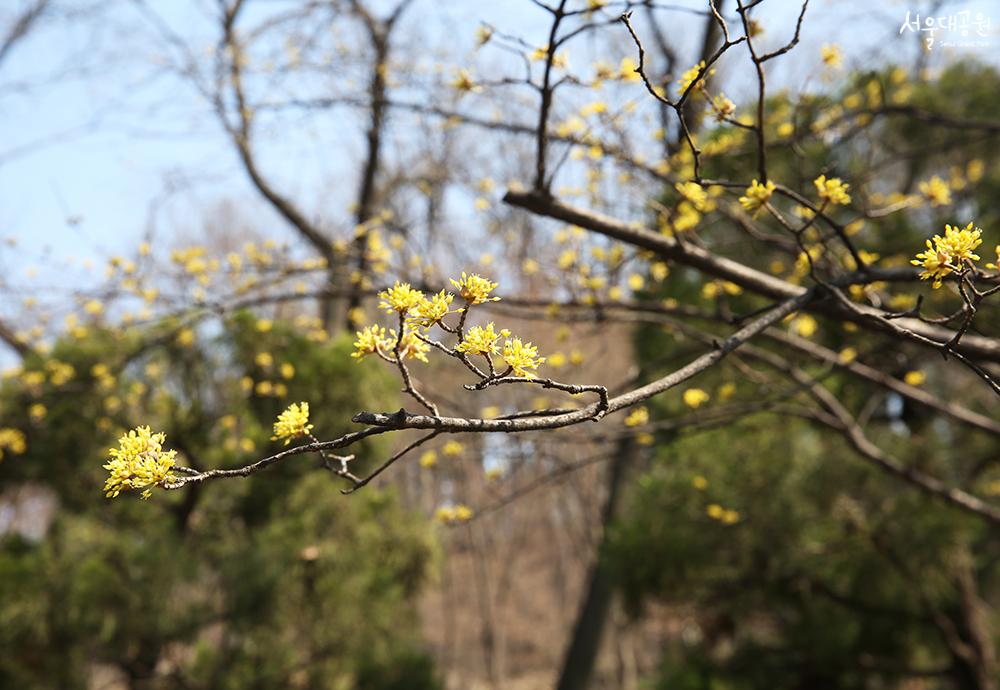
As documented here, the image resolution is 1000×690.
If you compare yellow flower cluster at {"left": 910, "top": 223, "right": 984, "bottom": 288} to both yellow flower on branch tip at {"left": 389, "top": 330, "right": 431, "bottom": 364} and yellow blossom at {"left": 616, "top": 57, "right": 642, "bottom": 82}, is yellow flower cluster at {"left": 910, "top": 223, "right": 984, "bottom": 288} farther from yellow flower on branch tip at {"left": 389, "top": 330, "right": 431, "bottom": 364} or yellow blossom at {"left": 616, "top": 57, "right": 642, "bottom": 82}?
yellow blossom at {"left": 616, "top": 57, "right": 642, "bottom": 82}

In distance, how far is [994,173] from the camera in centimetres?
519

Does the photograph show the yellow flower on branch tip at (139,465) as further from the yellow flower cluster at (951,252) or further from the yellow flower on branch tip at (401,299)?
the yellow flower cluster at (951,252)

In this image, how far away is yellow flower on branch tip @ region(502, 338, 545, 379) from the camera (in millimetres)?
1147

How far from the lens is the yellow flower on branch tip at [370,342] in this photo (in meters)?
1.14

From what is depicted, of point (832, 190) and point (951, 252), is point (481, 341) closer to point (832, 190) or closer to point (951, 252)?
point (951, 252)

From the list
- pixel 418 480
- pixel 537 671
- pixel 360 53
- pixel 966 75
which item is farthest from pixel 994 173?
pixel 537 671

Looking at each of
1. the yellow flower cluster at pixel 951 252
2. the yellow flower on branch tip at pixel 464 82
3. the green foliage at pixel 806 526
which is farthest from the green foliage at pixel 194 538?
the yellow flower cluster at pixel 951 252

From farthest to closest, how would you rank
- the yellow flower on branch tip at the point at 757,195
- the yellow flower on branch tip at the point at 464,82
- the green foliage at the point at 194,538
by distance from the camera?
the green foliage at the point at 194,538, the yellow flower on branch tip at the point at 464,82, the yellow flower on branch tip at the point at 757,195

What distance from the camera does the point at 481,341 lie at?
44.4 inches

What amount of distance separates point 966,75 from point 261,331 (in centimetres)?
486

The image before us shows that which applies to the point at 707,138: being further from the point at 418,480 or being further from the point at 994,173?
the point at 418,480

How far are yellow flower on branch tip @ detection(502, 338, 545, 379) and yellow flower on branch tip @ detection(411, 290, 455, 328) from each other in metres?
0.10

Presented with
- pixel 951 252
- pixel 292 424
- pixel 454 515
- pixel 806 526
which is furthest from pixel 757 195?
pixel 806 526

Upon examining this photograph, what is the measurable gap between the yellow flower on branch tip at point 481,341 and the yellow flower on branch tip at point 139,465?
41cm
